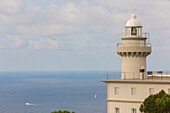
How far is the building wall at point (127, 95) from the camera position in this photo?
47844 mm

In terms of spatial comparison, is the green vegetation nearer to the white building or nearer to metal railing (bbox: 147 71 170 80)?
the white building

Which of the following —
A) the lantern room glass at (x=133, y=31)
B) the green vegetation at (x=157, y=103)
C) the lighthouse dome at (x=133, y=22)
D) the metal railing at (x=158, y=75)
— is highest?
the lighthouse dome at (x=133, y=22)

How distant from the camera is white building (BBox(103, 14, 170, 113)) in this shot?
48000 millimetres

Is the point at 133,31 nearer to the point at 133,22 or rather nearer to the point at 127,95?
the point at 133,22

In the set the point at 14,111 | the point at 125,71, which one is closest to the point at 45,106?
the point at 14,111

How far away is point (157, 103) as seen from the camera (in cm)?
4262

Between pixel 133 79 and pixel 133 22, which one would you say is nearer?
pixel 133 79

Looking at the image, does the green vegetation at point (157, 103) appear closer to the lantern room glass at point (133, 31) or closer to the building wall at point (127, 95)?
the building wall at point (127, 95)

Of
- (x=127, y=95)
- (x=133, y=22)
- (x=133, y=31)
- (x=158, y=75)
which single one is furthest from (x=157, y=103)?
(x=133, y=22)

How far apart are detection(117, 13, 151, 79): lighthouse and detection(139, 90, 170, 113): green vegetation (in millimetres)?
7721

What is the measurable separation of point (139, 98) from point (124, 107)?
87.3 inches

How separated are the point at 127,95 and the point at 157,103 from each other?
6.94 meters

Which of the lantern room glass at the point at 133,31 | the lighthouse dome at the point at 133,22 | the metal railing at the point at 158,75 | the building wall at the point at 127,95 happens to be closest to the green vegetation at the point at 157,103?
the building wall at the point at 127,95

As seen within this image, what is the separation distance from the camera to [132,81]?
48.5 metres
